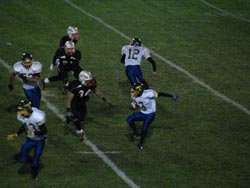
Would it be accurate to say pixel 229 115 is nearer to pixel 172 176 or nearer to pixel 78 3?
pixel 172 176

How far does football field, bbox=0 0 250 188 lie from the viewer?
12180mm

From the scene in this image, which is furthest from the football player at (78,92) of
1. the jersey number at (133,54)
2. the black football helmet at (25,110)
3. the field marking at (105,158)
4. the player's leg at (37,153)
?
the jersey number at (133,54)

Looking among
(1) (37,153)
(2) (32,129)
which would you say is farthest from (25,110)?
(1) (37,153)

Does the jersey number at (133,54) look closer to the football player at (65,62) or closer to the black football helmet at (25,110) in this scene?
the football player at (65,62)

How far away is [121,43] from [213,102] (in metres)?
5.17

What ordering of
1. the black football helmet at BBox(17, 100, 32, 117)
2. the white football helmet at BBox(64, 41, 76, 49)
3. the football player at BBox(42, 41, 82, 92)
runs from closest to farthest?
the black football helmet at BBox(17, 100, 32, 117) < the white football helmet at BBox(64, 41, 76, 49) < the football player at BBox(42, 41, 82, 92)

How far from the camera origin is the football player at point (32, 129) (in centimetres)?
1127

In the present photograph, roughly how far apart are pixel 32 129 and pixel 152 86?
6143 millimetres

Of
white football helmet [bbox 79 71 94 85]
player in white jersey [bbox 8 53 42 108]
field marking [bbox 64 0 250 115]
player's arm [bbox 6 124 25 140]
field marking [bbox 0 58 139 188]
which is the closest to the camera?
player's arm [bbox 6 124 25 140]

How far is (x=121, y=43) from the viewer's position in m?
20.3

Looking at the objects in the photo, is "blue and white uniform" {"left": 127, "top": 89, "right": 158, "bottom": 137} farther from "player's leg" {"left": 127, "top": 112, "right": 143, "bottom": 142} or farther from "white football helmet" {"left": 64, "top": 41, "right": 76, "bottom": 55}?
"white football helmet" {"left": 64, "top": 41, "right": 76, "bottom": 55}

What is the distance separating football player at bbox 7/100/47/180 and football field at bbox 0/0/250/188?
391 millimetres

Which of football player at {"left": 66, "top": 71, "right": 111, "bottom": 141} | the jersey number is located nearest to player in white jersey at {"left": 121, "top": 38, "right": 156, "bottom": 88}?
the jersey number

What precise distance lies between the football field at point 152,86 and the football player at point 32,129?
39cm
